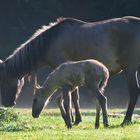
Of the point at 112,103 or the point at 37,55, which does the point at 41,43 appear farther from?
the point at 112,103

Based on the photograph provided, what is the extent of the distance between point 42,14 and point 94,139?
69.3 feet

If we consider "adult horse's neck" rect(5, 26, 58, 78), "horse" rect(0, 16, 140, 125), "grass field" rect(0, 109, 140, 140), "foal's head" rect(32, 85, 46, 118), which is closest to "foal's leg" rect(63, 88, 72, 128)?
"grass field" rect(0, 109, 140, 140)

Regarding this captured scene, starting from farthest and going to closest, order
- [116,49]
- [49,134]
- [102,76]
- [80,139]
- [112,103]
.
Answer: [112,103]
[116,49]
[102,76]
[49,134]
[80,139]

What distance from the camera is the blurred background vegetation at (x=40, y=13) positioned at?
29594 mm

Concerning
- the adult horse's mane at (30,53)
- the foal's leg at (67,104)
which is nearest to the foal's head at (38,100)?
the foal's leg at (67,104)

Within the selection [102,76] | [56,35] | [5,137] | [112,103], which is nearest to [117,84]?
[112,103]

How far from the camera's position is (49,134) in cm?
1059

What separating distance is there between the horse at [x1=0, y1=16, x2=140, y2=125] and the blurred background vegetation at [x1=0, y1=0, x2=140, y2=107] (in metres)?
15.6

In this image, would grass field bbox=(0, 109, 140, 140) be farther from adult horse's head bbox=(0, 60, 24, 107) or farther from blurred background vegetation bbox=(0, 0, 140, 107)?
blurred background vegetation bbox=(0, 0, 140, 107)

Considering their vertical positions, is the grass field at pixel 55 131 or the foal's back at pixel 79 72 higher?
the foal's back at pixel 79 72

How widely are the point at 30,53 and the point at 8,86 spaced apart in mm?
1000

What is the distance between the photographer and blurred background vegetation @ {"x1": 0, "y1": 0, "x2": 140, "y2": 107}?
2959cm

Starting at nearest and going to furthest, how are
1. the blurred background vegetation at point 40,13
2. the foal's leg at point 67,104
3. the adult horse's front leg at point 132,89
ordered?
1. the foal's leg at point 67,104
2. the adult horse's front leg at point 132,89
3. the blurred background vegetation at point 40,13

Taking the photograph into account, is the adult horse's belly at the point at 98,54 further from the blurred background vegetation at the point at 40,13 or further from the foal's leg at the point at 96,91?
the blurred background vegetation at the point at 40,13
